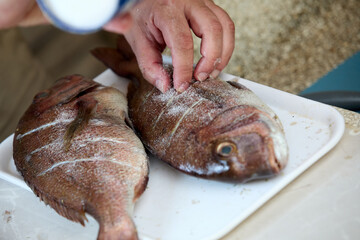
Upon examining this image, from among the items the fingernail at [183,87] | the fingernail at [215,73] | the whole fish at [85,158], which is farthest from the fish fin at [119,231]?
the fingernail at [215,73]

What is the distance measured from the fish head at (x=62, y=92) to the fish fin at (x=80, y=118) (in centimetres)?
7

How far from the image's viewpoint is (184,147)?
120 centimetres

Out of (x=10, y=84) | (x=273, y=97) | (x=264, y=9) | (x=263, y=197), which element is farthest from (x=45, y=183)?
(x=264, y=9)

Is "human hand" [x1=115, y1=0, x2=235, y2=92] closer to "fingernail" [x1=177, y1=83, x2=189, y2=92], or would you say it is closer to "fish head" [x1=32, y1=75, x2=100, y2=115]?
"fingernail" [x1=177, y1=83, x2=189, y2=92]

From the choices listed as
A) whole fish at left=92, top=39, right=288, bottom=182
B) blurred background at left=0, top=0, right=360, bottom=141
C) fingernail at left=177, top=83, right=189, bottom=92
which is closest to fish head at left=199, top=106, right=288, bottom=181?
whole fish at left=92, top=39, right=288, bottom=182

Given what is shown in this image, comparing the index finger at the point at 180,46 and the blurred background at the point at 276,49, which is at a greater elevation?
the index finger at the point at 180,46

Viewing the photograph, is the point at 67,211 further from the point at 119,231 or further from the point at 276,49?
the point at 276,49

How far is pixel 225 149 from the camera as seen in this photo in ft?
3.69

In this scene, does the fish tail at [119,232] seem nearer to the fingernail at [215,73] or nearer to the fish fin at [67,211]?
the fish fin at [67,211]

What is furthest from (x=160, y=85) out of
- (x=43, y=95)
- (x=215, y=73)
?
(x=43, y=95)

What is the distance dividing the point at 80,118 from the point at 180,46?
0.36 m

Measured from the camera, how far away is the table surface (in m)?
1.07

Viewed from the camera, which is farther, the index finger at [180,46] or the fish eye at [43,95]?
the fish eye at [43,95]

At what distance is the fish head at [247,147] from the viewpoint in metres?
1.10
